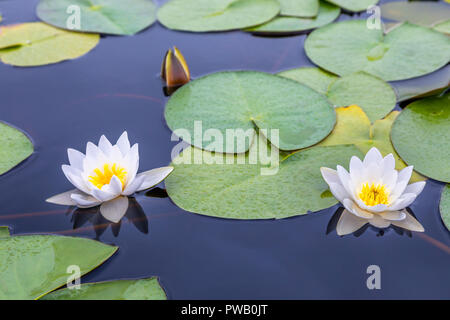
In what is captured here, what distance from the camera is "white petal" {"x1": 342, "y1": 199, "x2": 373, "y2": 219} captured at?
2.37 m

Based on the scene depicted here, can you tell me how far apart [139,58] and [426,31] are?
8.11ft

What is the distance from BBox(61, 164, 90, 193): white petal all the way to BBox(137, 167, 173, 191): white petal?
308 millimetres

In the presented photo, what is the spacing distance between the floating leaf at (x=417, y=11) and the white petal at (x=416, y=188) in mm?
2273

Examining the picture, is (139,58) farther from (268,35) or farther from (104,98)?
(268,35)

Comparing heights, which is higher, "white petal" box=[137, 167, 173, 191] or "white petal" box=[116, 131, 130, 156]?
"white petal" box=[116, 131, 130, 156]

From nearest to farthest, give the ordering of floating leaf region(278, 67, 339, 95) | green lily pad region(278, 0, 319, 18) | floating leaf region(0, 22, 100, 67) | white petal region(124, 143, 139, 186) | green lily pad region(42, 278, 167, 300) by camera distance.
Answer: green lily pad region(42, 278, 167, 300) < white petal region(124, 143, 139, 186) < floating leaf region(278, 67, 339, 95) < floating leaf region(0, 22, 100, 67) < green lily pad region(278, 0, 319, 18)

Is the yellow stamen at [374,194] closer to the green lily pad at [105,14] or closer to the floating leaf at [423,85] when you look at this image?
the floating leaf at [423,85]

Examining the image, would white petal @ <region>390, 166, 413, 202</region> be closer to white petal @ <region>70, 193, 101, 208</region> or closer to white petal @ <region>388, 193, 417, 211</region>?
white petal @ <region>388, 193, 417, 211</region>

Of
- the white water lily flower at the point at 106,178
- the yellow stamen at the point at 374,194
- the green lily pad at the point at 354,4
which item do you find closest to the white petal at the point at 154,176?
the white water lily flower at the point at 106,178

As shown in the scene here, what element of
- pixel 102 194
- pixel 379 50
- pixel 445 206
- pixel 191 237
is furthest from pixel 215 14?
pixel 445 206

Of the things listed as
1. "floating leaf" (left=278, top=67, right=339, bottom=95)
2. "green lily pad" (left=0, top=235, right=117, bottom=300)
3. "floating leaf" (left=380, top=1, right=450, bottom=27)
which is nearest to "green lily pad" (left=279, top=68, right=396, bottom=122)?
"floating leaf" (left=278, top=67, right=339, bottom=95)

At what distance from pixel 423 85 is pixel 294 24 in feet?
4.40

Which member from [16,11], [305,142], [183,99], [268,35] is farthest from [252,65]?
[16,11]
